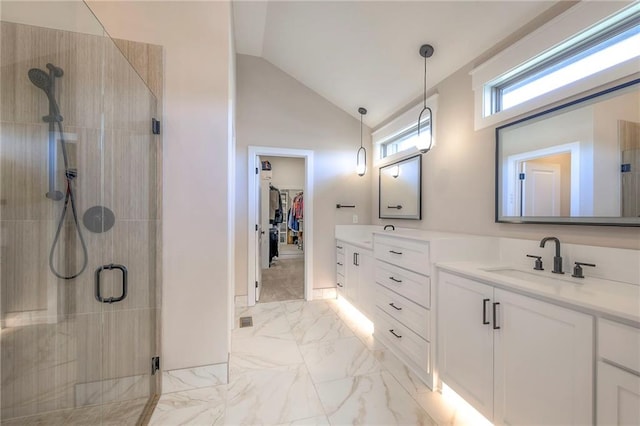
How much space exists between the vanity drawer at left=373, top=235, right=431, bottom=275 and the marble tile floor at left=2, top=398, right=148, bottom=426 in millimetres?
2013

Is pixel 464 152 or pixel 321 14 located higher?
pixel 321 14

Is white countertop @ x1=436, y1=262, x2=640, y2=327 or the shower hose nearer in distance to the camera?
white countertop @ x1=436, y1=262, x2=640, y2=327

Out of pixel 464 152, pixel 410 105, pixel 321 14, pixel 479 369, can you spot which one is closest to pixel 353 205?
pixel 410 105

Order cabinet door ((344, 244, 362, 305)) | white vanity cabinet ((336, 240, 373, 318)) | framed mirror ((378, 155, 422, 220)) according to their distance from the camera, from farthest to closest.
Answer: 1. cabinet door ((344, 244, 362, 305))
2. framed mirror ((378, 155, 422, 220))
3. white vanity cabinet ((336, 240, 373, 318))

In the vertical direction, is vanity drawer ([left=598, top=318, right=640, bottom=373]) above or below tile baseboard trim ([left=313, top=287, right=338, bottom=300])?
above

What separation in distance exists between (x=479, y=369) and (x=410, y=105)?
104 inches

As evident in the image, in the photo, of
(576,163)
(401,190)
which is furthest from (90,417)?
(401,190)

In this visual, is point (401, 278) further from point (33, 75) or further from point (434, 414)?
point (33, 75)

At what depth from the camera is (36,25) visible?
1.26 meters

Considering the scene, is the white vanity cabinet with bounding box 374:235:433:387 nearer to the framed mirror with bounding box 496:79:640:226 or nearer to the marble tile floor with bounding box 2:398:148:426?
the framed mirror with bounding box 496:79:640:226

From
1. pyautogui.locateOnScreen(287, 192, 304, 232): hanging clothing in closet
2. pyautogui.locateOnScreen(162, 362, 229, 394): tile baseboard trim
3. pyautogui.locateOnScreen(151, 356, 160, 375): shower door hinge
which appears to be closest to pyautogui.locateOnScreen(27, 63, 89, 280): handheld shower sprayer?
pyautogui.locateOnScreen(151, 356, 160, 375): shower door hinge

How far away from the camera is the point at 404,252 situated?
2146 mm

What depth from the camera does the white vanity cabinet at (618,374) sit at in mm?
908

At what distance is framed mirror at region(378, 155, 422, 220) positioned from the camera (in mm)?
2957
